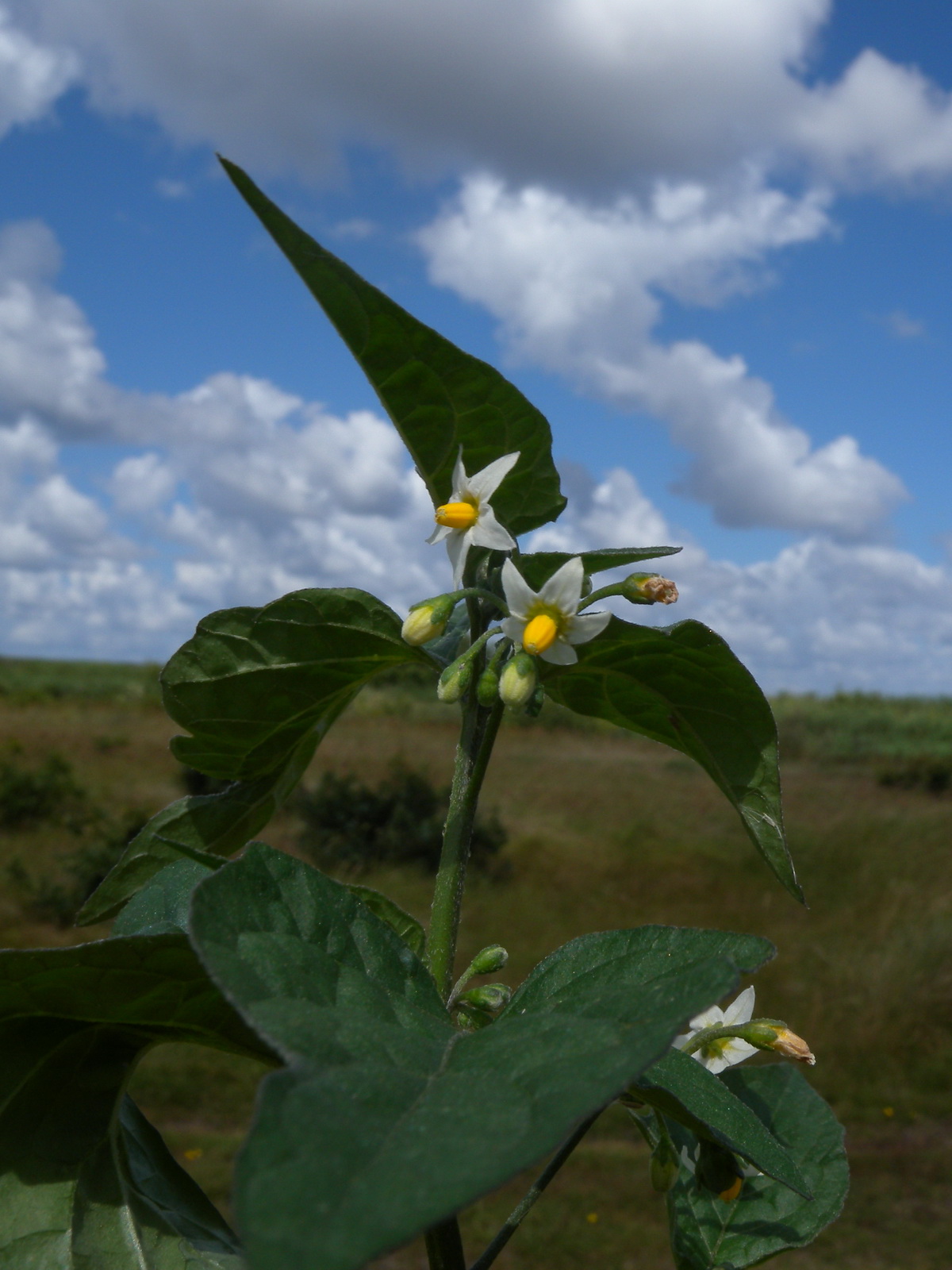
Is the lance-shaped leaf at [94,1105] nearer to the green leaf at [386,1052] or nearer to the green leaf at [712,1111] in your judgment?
the green leaf at [386,1052]

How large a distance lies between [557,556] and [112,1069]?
510mm

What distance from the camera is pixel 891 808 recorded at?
1312 centimetres

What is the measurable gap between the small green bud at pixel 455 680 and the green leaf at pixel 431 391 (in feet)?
0.47

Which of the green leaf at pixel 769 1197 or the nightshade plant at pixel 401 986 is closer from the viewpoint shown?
the nightshade plant at pixel 401 986

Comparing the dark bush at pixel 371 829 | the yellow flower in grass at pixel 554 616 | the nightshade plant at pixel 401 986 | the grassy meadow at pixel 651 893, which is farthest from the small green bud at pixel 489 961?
the dark bush at pixel 371 829

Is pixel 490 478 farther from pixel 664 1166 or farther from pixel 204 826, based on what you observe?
pixel 664 1166

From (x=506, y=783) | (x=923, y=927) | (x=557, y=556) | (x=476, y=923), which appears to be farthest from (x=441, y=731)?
(x=557, y=556)

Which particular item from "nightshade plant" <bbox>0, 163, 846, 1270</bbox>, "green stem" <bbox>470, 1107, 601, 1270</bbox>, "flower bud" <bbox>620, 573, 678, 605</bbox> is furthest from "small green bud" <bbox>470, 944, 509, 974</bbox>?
"flower bud" <bbox>620, 573, 678, 605</bbox>

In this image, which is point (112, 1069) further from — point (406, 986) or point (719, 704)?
point (719, 704)

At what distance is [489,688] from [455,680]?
30 mm

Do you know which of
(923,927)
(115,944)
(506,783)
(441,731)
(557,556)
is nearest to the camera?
(115,944)

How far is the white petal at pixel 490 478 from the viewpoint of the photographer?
0.79m

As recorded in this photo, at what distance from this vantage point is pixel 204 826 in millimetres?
911

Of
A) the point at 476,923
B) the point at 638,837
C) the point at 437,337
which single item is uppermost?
the point at 437,337
